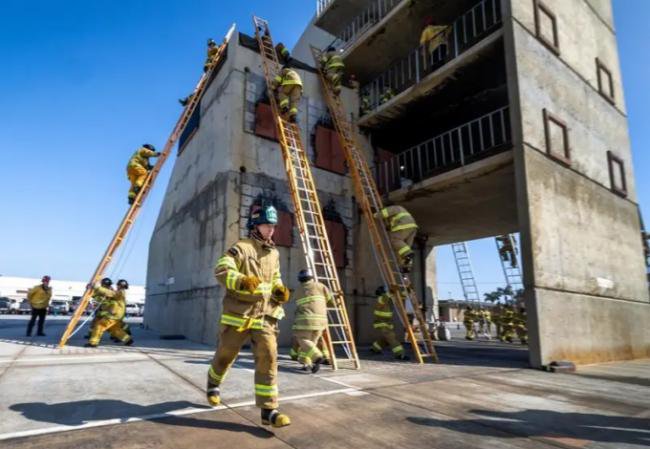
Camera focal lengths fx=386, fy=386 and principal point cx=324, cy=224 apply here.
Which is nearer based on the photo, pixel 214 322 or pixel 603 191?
pixel 214 322

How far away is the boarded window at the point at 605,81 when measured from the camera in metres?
10.9

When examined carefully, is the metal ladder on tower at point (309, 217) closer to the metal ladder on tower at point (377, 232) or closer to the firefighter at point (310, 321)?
the firefighter at point (310, 321)

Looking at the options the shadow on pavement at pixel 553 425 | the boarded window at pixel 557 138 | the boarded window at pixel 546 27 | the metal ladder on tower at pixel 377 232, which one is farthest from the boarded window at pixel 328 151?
the shadow on pavement at pixel 553 425

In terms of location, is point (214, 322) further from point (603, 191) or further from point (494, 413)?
point (603, 191)

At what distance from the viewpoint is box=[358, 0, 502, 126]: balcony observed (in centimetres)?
905

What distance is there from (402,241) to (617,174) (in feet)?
22.4

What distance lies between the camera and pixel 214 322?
8500 mm

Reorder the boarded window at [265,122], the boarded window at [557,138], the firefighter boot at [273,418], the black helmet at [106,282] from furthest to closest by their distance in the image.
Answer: the boarded window at [265,122] → the black helmet at [106,282] → the boarded window at [557,138] → the firefighter boot at [273,418]

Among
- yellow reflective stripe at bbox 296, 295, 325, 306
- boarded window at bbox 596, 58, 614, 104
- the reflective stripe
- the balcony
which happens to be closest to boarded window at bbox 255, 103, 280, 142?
the balcony

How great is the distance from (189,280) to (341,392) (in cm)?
707

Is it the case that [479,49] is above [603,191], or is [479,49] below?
above

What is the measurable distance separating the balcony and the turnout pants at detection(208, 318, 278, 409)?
27.3 ft

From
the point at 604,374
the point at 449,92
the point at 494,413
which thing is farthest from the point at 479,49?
the point at 494,413

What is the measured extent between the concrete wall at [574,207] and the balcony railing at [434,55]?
1.17 metres
